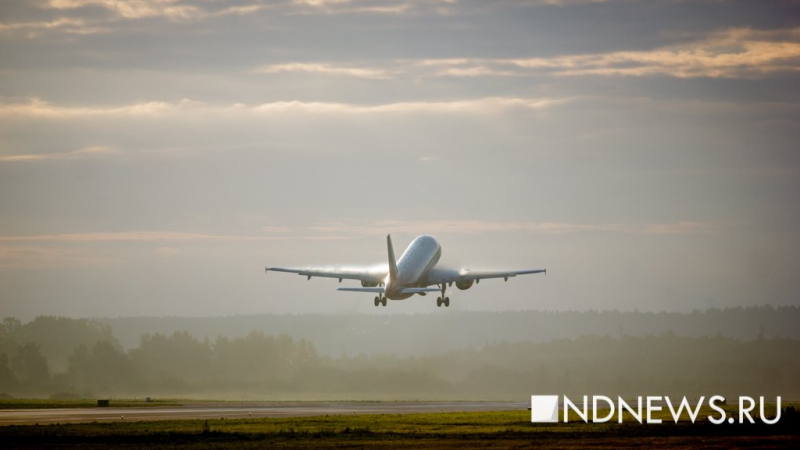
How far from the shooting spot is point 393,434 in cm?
8325

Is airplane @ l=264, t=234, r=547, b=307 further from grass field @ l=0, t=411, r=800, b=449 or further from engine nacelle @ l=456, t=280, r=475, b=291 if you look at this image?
grass field @ l=0, t=411, r=800, b=449

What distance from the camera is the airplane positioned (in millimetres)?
129875

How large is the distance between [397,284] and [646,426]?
155 ft

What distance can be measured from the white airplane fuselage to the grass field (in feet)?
112

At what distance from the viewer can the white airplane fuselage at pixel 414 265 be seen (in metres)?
129

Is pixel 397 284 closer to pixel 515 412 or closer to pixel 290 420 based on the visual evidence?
pixel 515 412

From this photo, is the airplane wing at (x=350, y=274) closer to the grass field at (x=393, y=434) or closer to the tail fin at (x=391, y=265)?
the tail fin at (x=391, y=265)

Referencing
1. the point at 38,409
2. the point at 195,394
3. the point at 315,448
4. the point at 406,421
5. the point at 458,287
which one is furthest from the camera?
the point at 195,394

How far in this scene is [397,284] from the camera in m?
129

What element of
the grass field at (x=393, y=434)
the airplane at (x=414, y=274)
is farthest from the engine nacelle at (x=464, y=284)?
the grass field at (x=393, y=434)

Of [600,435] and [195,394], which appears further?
[195,394]

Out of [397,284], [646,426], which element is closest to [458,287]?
[397,284]

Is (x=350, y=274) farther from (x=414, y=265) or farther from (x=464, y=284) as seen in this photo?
(x=464, y=284)

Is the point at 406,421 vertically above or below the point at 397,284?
below
